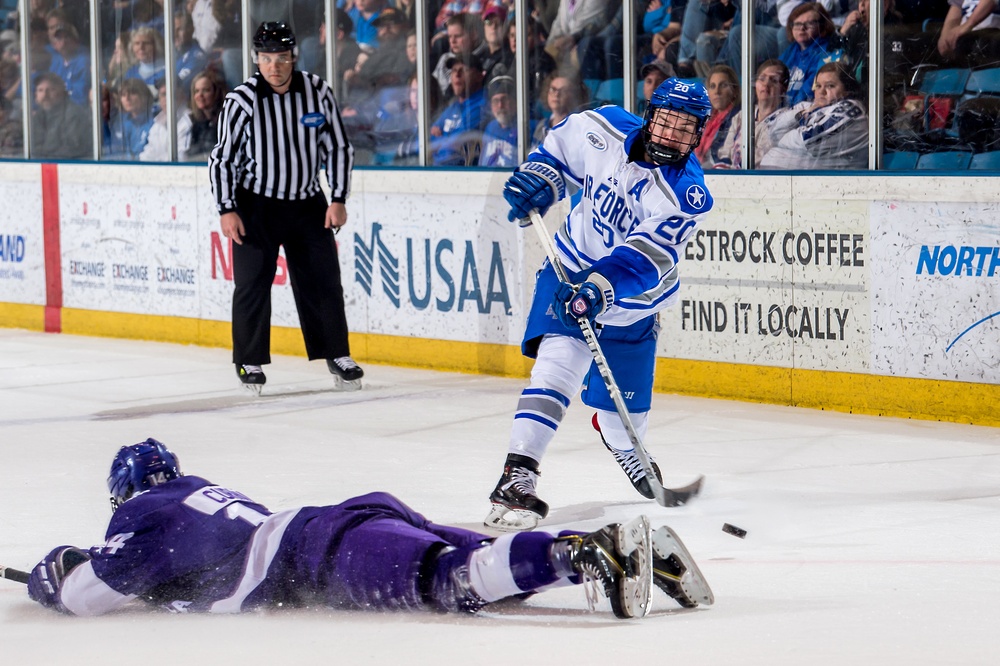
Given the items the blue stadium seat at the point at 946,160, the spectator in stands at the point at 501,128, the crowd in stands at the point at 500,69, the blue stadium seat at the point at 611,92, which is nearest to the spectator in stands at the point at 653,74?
the crowd in stands at the point at 500,69

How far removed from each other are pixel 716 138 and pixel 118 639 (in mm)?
4398

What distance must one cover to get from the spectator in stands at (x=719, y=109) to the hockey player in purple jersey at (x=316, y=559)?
3.97 meters

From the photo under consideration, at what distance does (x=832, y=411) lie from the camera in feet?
20.9

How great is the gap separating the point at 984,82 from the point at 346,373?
2798 millimetres

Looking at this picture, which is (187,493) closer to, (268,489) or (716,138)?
(268,489)

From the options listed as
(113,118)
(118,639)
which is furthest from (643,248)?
(113,118)

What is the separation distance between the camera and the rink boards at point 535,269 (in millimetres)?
6051

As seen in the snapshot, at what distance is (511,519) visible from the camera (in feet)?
14.1

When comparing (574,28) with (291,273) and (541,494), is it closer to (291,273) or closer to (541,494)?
(291,273)

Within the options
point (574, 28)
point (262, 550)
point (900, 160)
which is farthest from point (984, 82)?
point (262, 550)

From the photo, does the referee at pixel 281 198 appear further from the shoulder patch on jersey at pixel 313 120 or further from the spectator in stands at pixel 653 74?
the spectator in stands at pixel 653 74

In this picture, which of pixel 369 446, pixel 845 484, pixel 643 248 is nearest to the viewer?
pixel 643 248

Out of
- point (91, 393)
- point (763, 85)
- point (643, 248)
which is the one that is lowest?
point (91, 393)

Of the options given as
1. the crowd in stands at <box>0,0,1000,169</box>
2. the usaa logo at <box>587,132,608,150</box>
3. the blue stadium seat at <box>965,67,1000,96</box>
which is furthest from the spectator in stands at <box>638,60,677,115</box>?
the usaa logo at <box>587,132,608,150</box>
